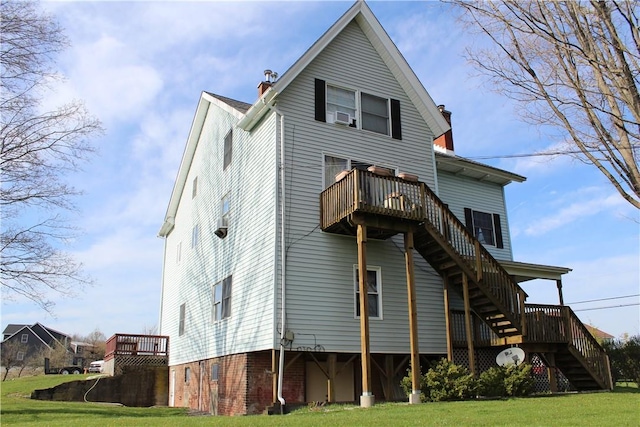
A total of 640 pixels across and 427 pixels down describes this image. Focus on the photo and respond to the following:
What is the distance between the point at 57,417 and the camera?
43.3 ft

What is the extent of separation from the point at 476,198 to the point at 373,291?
7.67 meters

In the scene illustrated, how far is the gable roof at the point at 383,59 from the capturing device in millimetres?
15727

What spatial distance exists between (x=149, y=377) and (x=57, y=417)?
1028cm

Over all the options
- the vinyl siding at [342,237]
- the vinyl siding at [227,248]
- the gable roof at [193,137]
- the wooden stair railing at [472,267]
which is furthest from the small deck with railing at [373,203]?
the gable roof at [193,137]

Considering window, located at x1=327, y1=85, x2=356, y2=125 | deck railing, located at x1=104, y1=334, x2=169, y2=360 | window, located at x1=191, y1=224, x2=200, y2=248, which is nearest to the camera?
window, located at x1=327, y1=85, x2=356, y2=125

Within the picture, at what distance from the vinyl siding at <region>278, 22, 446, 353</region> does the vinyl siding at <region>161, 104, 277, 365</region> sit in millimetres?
699

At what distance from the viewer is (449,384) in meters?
12.4

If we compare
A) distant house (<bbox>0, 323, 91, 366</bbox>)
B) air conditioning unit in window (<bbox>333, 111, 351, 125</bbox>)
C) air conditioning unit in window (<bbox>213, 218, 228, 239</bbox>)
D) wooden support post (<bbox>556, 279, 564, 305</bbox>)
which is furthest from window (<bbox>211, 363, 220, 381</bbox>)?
distant house (<bbox>0, 323, 91, 366</bbox>)

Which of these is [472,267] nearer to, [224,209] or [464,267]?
[464,267]

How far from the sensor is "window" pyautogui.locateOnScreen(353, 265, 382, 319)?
14758 millimetres

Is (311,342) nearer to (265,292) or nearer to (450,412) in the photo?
(265,292)

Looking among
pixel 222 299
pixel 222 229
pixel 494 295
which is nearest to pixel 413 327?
pixel 494 295

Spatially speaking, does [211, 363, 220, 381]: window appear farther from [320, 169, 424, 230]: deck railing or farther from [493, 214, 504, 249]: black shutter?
[493, 214, 504, 249]: black shutter

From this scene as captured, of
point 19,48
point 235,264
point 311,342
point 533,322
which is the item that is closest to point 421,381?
point 311,342
